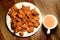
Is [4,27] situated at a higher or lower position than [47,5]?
lower

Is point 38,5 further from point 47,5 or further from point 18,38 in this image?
point 18,38

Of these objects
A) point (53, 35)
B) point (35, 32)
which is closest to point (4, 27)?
point (35, 32)

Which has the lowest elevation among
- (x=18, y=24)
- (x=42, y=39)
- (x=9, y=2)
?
(x=42, y=39)

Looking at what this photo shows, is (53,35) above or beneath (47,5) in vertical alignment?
beneath

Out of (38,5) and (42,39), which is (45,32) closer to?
(42,39)

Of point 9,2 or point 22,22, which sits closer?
point 22,22

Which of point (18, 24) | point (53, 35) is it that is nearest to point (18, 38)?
point (18, 24)
